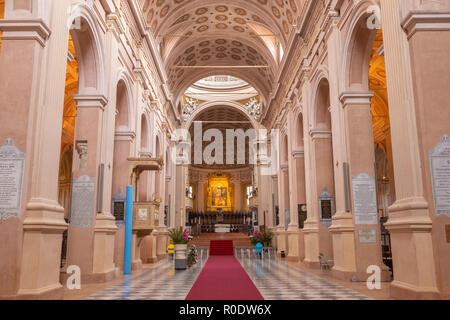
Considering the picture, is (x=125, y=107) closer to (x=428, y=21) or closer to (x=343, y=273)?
(x=343, y=273)

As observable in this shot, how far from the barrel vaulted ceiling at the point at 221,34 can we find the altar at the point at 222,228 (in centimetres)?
1467

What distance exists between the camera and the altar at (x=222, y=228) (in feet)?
110

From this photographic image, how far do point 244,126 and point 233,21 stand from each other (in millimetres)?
16937

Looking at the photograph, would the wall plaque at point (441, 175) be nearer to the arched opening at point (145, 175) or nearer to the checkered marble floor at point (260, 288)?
the checkered marble floor at point (260, 288)

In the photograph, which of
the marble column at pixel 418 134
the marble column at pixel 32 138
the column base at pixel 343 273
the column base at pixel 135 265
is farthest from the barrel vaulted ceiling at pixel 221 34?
the column base at pixel 343 273

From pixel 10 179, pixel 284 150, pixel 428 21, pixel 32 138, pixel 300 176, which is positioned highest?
pixel 284 150

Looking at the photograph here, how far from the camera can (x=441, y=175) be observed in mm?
5473

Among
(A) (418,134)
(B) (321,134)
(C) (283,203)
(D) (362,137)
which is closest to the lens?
(A) (418,134)

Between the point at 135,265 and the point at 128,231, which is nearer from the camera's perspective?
the point at 128,231

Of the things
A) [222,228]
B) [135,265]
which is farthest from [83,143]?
Result: [222,228]

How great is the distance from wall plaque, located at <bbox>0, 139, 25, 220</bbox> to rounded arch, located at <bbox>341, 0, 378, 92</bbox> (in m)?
6.64

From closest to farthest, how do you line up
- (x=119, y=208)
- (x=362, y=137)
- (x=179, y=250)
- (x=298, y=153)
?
(x=362, y=137) < (x=119, y=208) < (x=179, y=250) < (x=298, y=153)

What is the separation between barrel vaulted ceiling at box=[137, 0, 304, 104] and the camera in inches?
596

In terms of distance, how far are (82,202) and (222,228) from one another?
1031 inches
